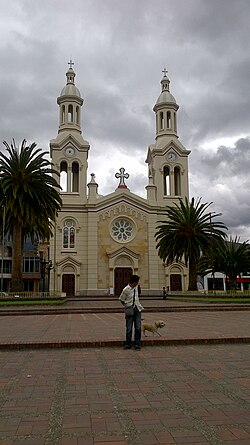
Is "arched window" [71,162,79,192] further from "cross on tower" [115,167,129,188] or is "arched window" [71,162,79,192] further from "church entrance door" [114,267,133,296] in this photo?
"church entrance door" [114,267,133,296]

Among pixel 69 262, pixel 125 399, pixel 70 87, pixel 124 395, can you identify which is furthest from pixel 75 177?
pixel 125 399

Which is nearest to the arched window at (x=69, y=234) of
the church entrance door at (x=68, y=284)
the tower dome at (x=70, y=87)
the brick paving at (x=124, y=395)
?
the church entrance door at (x=68, y=284)

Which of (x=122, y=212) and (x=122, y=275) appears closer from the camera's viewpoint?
(x=122, y=275)

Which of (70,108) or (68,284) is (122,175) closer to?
(70,108)

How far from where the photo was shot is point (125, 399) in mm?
5426

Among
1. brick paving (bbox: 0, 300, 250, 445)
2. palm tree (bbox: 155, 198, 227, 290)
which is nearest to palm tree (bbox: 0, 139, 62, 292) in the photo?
palm tree (bbox: 155, 198, 227, 290)

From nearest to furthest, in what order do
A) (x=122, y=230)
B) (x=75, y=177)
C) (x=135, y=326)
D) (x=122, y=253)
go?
(x=135, y=326)
(x=122, y=253)
(x=122, y=230)
(x=75, y=177)

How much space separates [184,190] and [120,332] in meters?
38.9

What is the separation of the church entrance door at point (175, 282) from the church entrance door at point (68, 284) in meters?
10.7

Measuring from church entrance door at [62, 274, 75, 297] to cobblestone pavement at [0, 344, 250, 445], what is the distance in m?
36.1

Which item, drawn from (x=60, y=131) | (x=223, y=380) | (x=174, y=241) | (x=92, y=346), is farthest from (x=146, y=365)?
(x=60, y=131)

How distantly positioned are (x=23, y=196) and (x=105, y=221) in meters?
17.0

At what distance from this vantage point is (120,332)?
11680 mm

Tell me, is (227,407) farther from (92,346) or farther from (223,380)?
(92,346)
